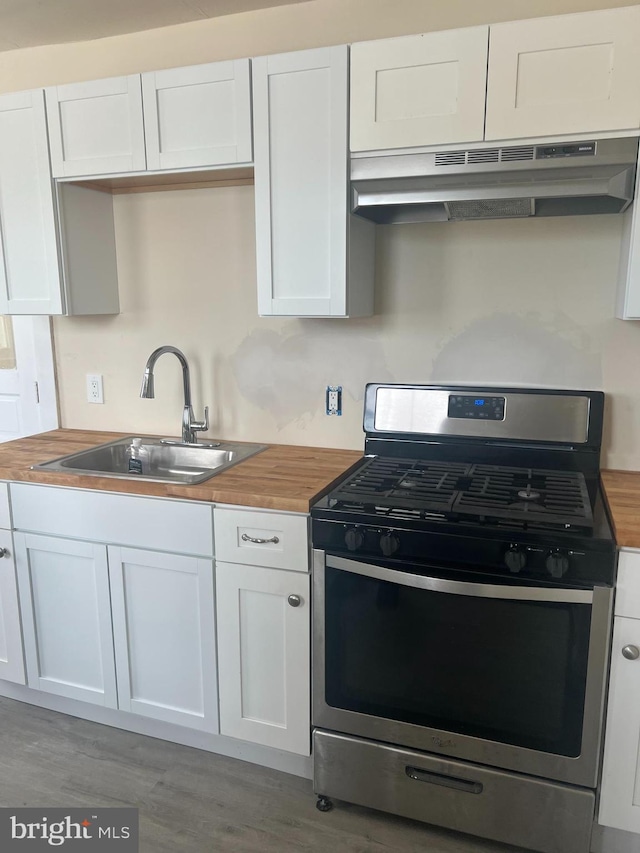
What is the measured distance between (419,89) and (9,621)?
2.20 metres

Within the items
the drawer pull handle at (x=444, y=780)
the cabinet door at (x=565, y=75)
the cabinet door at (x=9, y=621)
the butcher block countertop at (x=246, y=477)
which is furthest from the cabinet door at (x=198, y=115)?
the drawer pull handle at (x=444, y=780)

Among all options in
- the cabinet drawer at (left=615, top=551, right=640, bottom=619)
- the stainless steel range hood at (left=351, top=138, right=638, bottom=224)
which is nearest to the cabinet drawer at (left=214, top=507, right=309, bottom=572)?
the cabinet drawer at (left=615, top=551, right=640, bottom=619)

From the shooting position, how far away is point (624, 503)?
1750mm

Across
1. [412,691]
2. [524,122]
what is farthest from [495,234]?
[412,691]

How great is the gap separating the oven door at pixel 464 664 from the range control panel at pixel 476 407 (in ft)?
2.31

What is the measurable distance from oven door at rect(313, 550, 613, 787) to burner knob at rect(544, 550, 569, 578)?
0.15 feet

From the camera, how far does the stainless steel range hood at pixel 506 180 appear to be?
5.53 ft

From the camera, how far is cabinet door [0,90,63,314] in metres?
→ 2.28

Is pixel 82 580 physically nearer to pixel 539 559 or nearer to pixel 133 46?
pixel 539 559

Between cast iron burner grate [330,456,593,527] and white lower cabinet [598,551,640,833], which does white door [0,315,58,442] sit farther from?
white lower cabinet [598,551,640,833]

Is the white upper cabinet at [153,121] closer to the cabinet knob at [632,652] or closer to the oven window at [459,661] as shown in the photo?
the oven window at [459,661]

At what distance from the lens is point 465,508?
1681mm

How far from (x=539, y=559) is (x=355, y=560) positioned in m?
0.47

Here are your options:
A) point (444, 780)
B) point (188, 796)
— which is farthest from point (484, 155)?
point (188, 796)
